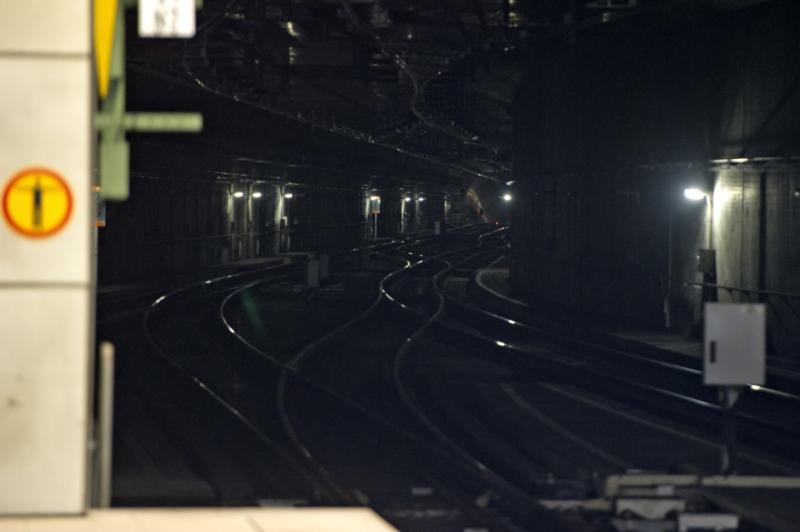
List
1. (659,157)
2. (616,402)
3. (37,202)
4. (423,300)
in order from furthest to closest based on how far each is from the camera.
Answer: (423,300)
(659,157)
(616,402)
(37,202)

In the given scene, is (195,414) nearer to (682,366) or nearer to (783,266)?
(682,366)

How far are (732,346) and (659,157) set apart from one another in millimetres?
13748

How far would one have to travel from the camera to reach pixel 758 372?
1307 cm

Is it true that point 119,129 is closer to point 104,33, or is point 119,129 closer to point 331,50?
point 104,33

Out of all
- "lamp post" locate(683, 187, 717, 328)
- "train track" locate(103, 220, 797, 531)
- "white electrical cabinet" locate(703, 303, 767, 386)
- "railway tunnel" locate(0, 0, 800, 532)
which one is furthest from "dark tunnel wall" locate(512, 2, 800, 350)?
"white electrical cabinet" locate(703, 303, 767, 386)

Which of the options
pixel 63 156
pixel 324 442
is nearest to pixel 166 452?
pixel 324 442

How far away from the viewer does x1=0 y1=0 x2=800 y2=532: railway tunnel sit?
8.10 m

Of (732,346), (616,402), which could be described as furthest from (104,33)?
(616,402)

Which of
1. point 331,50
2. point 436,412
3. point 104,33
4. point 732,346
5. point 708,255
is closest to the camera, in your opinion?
point 104,33

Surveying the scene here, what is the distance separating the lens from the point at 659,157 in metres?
26.4

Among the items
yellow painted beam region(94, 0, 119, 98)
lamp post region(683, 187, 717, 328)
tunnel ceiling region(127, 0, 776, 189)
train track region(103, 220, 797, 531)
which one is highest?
tunnel ceiling region(127, 0, 776, 189)

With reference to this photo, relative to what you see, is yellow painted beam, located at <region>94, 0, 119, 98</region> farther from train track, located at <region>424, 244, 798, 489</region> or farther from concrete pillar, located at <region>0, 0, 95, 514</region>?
train track, located at <region>424, 244, 798, 489</region>

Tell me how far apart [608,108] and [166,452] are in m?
16.0

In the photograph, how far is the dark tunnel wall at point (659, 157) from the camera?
72.8ft
